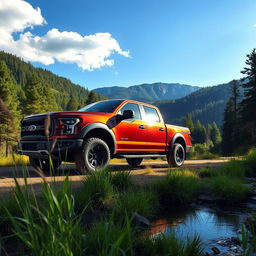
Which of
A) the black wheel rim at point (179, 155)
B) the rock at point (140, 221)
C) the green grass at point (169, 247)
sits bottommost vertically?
the rock at point (140, 221)

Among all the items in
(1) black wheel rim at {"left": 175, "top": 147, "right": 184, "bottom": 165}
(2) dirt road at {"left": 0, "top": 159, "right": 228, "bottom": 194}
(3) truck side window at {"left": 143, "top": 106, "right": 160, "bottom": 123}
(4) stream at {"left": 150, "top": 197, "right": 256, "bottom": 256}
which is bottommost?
(4) stream at {"left": 150, "top": 197, "right": 256, "bottom": 256}

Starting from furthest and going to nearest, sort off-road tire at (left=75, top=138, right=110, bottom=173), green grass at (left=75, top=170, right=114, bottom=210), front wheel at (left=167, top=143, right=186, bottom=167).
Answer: front wheel at (left=167, top=143, right=186, bottom=167)
off-road tire at (left=75, top=138, right=110, bottom=173)
green grass at (left=75, top=170, right=114, bottom=210)

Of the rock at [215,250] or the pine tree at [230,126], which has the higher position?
the pine tree at [230,126]

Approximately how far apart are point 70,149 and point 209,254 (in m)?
3.41

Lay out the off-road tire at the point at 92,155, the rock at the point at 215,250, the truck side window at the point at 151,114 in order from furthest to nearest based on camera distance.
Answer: the truck side window at the point at 151,114 < the off-road tire at the point at 92,155 < the rock at the point at 215,250

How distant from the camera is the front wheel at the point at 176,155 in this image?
8.09m

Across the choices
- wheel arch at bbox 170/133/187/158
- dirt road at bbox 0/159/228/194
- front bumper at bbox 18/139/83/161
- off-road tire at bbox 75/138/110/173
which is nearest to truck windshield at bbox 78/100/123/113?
off-road tire at bbox 75/138/110/173

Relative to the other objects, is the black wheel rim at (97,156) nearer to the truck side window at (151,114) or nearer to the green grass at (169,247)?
the truck side window at (151,114)

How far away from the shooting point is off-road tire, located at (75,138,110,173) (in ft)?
17.3

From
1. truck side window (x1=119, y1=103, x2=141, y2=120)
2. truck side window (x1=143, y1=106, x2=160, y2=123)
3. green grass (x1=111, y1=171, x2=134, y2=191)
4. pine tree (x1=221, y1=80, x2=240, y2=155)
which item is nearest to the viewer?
green grass (x1=111, y1=171, x2=134, y2=191)

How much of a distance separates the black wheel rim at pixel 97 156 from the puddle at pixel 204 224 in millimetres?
2051

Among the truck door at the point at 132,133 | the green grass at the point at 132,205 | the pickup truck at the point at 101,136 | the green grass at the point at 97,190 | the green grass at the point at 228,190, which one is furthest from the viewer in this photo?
the truck door at the point at 132,133

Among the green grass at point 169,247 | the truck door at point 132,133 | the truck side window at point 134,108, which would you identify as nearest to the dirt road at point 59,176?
the truck door at point 132,133

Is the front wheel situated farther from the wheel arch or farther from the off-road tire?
the off-road tire
